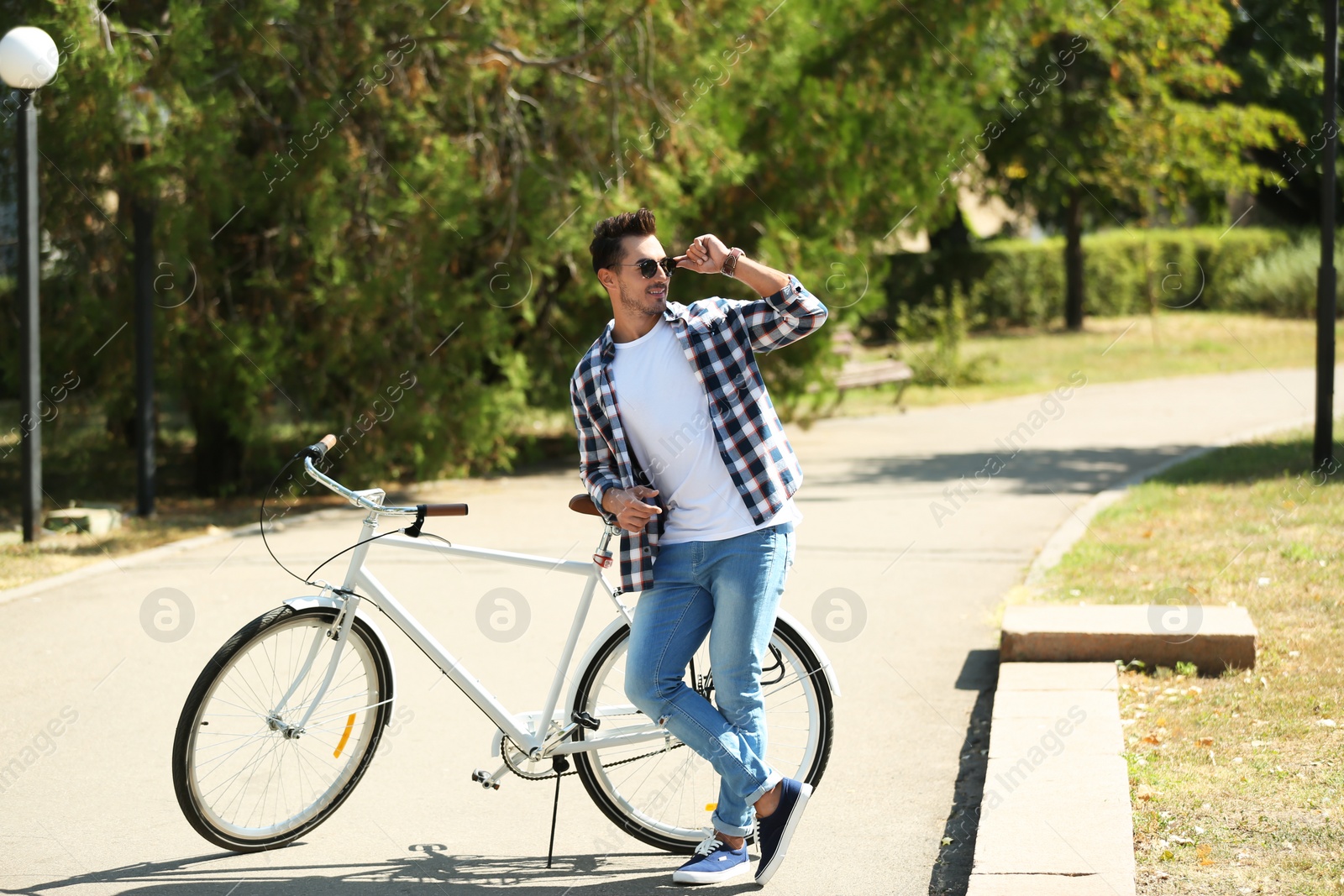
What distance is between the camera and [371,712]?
4574 millimetres

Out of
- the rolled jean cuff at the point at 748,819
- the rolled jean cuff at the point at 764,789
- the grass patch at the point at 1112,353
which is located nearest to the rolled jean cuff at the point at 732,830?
the rolled jean cuff at the point at 748,819

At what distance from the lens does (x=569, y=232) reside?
11.4 meters

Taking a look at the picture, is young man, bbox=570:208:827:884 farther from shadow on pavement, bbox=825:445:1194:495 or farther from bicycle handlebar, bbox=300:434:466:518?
shadow on pavement, bbox=825:445:1194:495

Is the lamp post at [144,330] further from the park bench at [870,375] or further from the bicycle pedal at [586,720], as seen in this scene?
the park bench at [870,375]

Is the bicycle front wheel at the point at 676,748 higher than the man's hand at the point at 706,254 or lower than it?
lower

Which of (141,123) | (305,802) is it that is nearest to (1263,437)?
(141,123)

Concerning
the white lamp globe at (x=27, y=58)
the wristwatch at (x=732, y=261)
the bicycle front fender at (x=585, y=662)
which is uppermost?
the white lamp globe at (x=27, y=58)

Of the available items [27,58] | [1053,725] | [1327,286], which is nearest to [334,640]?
[1053,725]

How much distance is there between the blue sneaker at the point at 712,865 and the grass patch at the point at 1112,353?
13.6 m

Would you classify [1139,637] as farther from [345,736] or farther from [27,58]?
[27,58]

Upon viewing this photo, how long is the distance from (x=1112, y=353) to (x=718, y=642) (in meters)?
22.5

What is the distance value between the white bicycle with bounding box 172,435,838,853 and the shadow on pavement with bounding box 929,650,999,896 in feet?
1.64

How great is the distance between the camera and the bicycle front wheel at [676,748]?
442 cm

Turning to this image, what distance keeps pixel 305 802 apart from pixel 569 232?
7380 millimetres
